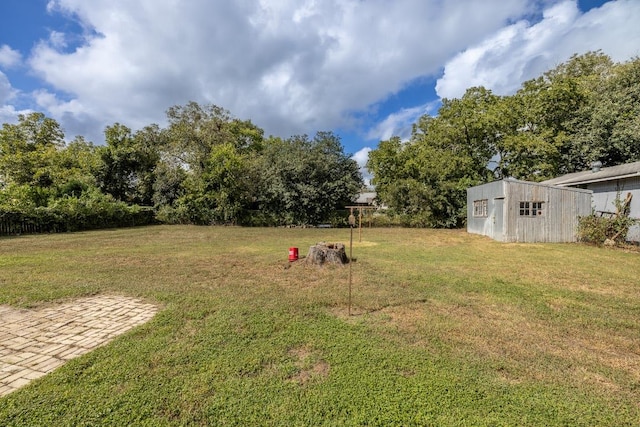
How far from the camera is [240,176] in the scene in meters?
20.1

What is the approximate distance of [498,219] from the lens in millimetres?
11711

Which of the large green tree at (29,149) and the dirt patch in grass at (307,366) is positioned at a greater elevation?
the large green tree at (29,149)

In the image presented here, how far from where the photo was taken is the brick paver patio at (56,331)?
257 cm

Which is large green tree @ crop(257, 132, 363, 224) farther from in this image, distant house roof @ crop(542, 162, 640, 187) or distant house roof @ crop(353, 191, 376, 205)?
distant house roof @ crop(542, 162, 640, 187)

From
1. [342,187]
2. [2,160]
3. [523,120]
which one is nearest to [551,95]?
[523,120]

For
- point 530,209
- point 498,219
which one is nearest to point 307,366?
point 498,219

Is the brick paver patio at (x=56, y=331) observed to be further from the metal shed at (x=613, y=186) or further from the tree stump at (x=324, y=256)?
the metal shed at (x=613, y=186)

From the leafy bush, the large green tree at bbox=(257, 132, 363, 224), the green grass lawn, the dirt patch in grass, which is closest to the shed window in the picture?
the leafy bush

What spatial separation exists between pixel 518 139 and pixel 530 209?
26.2 feet

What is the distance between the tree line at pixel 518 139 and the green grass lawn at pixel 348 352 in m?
13.2

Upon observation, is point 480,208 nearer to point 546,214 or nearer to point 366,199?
point 546,214

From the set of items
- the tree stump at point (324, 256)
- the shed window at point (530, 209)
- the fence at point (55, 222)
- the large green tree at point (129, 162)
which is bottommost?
the tree stump at point (324, 256)

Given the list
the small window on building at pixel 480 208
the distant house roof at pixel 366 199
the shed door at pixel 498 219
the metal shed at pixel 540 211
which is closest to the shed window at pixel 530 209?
the metal shed at pixel 540 211

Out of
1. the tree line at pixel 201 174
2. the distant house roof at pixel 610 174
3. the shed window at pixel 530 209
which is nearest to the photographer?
the distant house roof at pixel 610 174
